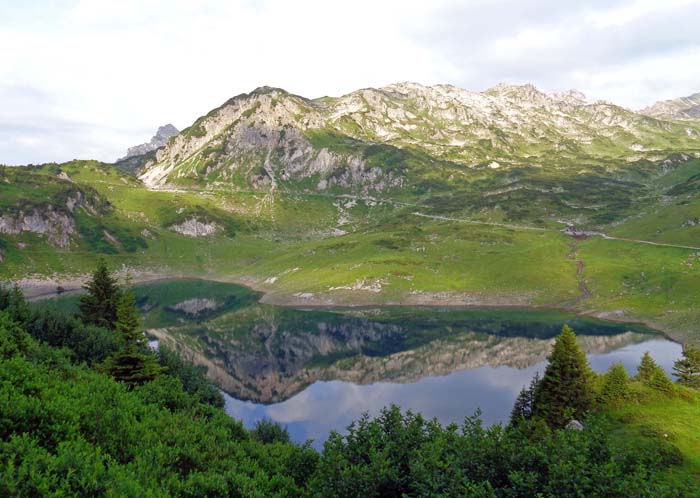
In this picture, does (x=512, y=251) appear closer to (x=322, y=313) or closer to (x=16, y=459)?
(x=322, y=313)

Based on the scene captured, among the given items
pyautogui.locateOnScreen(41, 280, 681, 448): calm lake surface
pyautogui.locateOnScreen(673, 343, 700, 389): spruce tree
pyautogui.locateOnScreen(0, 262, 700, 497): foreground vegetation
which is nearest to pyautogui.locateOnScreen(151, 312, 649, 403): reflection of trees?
pyautogui.locateOnScreen(41, 280, 681, 448): calm lake surface

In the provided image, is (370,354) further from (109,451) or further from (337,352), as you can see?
(109,451)

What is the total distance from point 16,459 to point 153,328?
12977 centimetres

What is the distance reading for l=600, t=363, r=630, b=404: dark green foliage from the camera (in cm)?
4241

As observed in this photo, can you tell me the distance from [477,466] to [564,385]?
32944 millimetres

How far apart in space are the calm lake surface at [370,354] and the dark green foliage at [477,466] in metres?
40.3

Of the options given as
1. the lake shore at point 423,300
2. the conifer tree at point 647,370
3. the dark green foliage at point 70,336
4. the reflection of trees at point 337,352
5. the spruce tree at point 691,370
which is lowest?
the reflection of trees at point 337,352

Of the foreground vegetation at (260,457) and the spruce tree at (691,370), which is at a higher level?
the foreground vegetation at (260,457)

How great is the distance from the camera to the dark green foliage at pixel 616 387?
139 feet

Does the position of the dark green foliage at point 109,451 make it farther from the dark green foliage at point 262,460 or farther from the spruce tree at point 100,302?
the spruce tree at point 100,302

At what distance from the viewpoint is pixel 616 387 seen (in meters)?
43.2

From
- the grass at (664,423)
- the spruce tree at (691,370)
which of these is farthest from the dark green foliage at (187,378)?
the spruce tree at (691,370)

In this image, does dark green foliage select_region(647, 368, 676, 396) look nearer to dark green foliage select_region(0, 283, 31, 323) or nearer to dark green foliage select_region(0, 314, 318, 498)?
dark green foliage select_region(0, 314, 318, 498)

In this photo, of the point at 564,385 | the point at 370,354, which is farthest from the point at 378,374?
the point at 564,385
